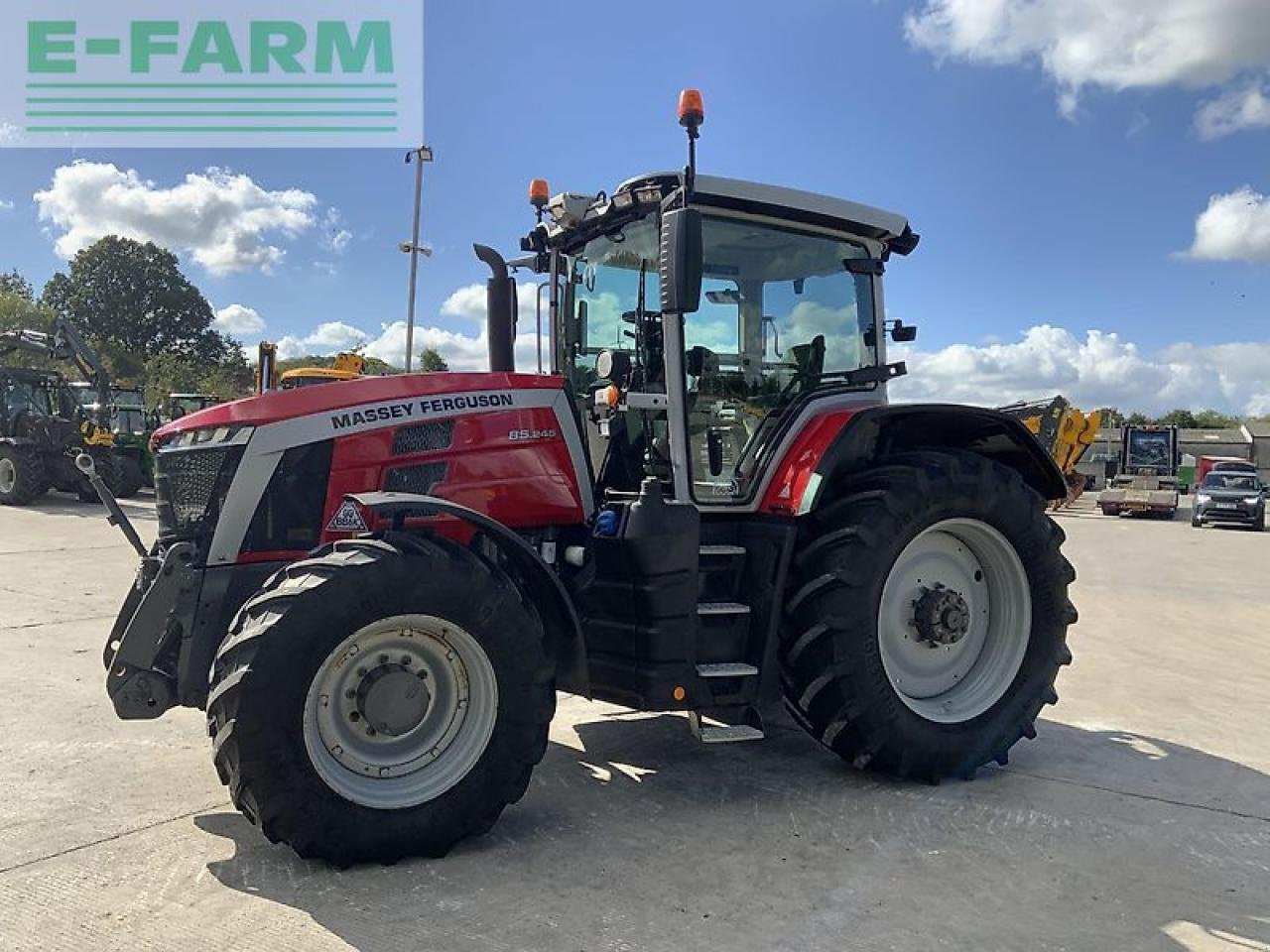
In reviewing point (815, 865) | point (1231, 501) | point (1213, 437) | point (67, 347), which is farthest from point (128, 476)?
point (1213, 437)

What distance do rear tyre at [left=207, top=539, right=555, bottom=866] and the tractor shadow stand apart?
7.0 inches

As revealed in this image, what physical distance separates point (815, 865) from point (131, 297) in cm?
6962

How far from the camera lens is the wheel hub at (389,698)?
11.5ft

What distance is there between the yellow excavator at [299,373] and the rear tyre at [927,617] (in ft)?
7.81

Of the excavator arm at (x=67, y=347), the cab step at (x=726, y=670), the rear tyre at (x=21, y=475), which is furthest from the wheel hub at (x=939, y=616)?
the rear tyre at (x=21, y=475)

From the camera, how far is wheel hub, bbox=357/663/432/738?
138 inches

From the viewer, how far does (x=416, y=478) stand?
4039 mm

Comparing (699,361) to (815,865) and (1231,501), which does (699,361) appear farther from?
(1231,501)

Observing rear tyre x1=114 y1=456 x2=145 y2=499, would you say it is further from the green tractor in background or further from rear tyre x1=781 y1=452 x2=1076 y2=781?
rear tyre x1=781 y1=452 x2=1076 y2=781

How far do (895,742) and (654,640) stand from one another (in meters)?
1.20

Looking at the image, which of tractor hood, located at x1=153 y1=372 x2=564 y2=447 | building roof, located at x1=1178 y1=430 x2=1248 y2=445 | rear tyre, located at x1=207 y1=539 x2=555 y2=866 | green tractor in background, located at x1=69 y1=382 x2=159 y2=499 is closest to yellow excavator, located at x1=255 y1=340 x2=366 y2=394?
tractor hood, located at x1=153 y1=372 x2=564 y2=447

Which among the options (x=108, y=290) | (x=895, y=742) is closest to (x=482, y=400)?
(x=895, y=742)

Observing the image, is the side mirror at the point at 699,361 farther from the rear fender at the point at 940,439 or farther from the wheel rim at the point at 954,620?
the wheel rim at the point at 954,620

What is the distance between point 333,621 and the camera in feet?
10.8
